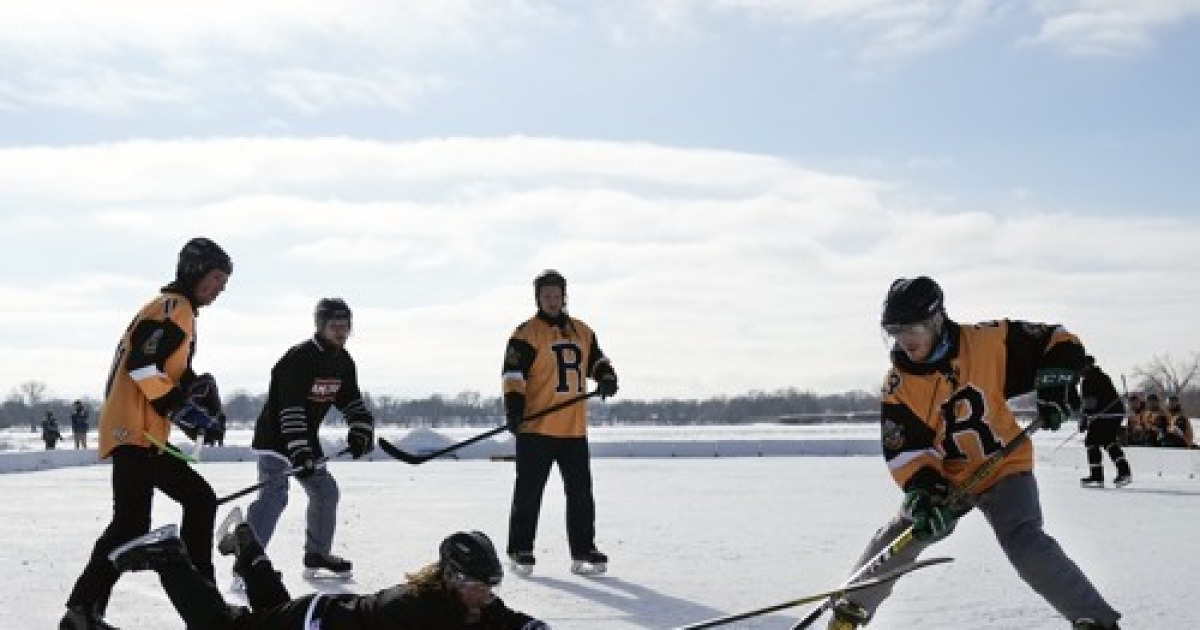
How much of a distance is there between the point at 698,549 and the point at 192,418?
11.5ft

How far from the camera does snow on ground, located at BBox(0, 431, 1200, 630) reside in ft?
16.8

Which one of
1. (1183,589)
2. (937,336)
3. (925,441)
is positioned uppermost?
(937,336)

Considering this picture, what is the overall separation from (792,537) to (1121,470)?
5946 mm

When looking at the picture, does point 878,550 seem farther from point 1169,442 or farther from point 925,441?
point 1169,442

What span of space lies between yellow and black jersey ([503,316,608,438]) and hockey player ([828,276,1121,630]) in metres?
2.68

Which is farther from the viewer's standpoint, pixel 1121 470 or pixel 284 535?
pixel 1121 470

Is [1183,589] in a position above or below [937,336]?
below

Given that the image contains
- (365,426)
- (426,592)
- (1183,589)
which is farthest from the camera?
(365,426)

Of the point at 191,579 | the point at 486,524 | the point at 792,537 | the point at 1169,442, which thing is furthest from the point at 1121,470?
the point at 191,579

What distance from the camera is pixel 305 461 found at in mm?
5770

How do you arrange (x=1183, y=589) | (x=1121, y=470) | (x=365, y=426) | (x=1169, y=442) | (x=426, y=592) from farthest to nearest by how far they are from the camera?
(x=1169, y=442), (x=1121, y=470), (x=365, y=426), (x=1183, y=589), (x=426, y=592)

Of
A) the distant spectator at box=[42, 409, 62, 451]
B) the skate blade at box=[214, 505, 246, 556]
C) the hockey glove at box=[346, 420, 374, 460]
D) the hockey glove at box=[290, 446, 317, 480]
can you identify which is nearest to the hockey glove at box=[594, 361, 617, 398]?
the hockey glove at box=[346, 420, 374, 460]

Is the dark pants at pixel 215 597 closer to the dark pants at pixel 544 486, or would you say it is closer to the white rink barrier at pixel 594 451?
the dark pants at pixel 544 486

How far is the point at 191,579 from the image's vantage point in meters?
3.87
